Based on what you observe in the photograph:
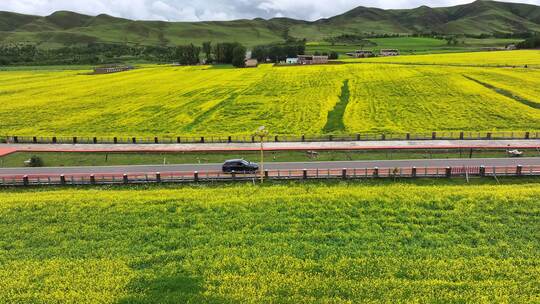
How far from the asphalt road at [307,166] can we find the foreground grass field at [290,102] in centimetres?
1573

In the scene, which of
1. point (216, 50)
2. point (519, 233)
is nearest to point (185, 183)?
point (519, 233)

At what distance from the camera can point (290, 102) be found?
249ft

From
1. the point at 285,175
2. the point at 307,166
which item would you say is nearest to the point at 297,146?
the point at 307,166

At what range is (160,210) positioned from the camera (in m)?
31.0

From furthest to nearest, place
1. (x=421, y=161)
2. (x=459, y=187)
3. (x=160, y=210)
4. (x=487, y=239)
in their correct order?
1. (x=421, y=161)
2. (x=459, y=187)
3. (x=160, y=210)
4. (x=487, y=239)

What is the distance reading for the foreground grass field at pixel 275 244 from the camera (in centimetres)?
2080

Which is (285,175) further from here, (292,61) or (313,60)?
(292,61)

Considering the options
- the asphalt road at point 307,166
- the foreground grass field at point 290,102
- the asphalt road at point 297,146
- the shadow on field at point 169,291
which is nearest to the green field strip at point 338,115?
the foreground grass field at point 290,102

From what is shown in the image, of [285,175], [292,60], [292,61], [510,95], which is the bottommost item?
[285,175]

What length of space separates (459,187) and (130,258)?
26.5 metres

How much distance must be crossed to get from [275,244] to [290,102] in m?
52.8

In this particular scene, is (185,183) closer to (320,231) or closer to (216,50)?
(320,231)

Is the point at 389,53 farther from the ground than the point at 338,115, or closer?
farther from the ground

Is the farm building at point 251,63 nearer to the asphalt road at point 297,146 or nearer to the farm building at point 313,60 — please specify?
the farm building at point 313,60
